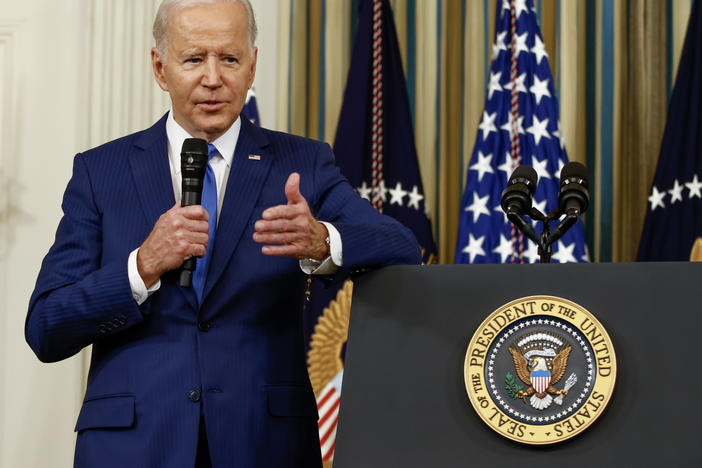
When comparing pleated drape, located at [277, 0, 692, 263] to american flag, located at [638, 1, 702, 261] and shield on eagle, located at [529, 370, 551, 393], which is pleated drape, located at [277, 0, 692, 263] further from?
shield on eagle, located at [529, 370, 551, 393]

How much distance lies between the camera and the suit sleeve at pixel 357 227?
1946mm

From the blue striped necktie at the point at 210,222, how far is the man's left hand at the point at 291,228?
211 mm

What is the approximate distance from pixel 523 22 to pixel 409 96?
71 centimetres

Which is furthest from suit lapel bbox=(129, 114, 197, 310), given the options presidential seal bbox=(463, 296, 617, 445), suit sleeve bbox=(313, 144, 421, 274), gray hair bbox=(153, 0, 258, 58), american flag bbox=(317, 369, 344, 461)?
american flag bbox=(317, 369, 344, 461)

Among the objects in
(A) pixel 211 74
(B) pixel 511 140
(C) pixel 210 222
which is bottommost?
(C) pixel 210 222

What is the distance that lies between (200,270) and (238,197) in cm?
18

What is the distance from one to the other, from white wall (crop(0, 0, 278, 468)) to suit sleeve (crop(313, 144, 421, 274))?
7.83 ft

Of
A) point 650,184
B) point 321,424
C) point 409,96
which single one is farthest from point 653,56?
point 321,424

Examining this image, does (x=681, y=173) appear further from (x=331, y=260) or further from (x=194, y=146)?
(x=194, y=146)

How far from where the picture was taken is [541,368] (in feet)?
5.60

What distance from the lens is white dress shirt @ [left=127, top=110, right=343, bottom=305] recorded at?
1904mm

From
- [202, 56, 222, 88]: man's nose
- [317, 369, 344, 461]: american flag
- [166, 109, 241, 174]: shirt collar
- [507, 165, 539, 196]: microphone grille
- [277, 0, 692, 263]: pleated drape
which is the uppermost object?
[277, 0, 692, 263]: pleated drape

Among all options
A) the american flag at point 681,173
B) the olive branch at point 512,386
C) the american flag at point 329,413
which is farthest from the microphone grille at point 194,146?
the american flag at point 681,173

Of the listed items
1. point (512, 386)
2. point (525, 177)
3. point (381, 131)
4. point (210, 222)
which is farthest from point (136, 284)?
point (381, 131)
